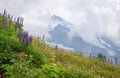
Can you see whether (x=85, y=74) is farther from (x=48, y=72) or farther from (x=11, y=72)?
(x=11, y=72)

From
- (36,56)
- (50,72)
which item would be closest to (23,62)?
(50,72)

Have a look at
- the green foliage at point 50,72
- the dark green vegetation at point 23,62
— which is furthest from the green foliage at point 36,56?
the green foliage at point 50,72

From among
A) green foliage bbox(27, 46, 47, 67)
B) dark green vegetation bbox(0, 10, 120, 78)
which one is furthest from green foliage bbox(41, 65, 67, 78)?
green foliage bbox(27, 46, 47, 67)

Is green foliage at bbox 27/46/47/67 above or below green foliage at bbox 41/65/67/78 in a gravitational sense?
above

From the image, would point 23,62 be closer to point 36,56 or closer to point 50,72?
point 50,72

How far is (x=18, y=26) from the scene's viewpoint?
18.2 m

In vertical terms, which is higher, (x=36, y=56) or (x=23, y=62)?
(x=36, y=56)

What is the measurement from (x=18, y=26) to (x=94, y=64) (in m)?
5.89

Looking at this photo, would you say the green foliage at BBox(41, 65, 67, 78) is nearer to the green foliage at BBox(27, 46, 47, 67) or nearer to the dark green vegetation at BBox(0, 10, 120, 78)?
the dark green vegetation at BBox(0, 10, 120, 78)

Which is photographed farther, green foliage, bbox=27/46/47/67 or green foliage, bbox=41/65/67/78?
green foliage, bbox=27/46/47/67

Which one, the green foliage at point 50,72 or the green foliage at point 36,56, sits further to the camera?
the green foliage at point 36,56

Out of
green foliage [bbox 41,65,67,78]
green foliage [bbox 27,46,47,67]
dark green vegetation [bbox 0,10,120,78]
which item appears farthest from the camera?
green foliage [bbox 27,46,47,67]

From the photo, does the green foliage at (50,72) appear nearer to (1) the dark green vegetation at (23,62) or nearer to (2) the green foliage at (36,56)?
(1) the dark green vegetation at (23,62)

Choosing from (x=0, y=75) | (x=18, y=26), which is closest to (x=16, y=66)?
(x=0, y=75)
